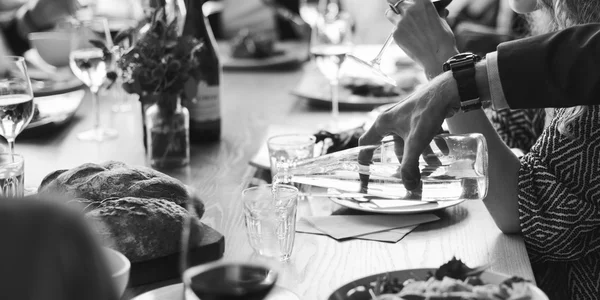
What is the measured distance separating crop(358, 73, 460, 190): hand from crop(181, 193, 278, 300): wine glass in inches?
16.8

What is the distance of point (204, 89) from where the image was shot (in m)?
1.70

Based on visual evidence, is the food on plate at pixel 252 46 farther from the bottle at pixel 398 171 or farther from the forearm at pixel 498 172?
the bottle at pixel 398 171

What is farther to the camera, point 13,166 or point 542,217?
point 542,217

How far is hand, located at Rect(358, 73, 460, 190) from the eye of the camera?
1.04 meters

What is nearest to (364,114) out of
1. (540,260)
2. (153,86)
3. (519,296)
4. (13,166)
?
(153,86)

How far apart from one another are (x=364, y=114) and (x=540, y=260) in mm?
919

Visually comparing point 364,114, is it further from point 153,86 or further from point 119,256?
point 119,256

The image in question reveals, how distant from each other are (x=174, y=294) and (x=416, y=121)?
40cm

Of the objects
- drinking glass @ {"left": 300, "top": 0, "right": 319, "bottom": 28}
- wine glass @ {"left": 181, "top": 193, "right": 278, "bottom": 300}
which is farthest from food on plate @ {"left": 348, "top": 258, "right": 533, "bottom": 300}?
drinking glass @ {"left": 300, "top": 0, "right": 319, "bottom": 28}

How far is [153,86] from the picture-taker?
1.50 meters

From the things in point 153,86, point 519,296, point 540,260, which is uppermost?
point 153,86

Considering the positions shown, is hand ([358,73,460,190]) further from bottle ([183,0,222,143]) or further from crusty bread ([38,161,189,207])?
bottle ([183,0,222,143])

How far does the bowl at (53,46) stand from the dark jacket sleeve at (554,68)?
5.57ft

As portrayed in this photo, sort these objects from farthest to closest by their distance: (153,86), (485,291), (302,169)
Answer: (153,86), (302,169), (485,291)
